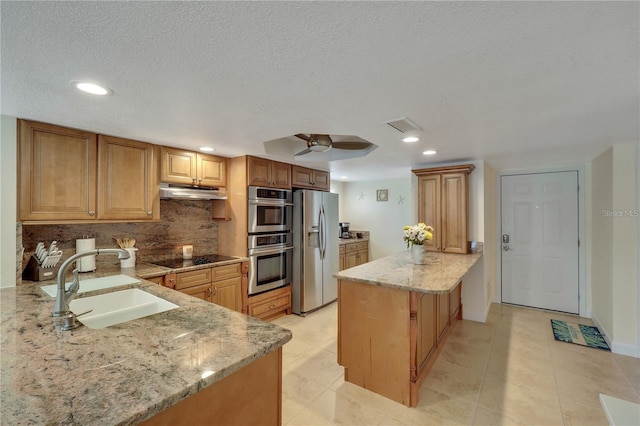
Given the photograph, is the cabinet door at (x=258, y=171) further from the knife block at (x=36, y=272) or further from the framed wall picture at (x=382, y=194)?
the framed wall picture at (x=382, y=194)

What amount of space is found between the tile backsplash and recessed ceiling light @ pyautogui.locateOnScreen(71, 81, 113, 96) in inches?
61.3

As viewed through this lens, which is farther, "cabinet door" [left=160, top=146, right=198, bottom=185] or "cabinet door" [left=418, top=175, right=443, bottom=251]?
"cabinet door" [left=418, top=175, right=443, bottom=251]

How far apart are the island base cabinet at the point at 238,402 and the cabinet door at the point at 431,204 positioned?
3.10m

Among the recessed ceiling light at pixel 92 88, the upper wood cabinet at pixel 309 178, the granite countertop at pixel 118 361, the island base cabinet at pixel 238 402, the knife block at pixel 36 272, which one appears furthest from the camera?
the upper wood cabinet at pixel 309 178

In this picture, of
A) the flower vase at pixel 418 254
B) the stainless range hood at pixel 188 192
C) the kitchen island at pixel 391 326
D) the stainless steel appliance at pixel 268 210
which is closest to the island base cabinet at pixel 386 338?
the kitchen island at pixel 391 326

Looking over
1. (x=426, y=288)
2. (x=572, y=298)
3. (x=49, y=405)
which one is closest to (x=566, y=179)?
(x=572, y=298)

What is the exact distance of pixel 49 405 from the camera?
2.55 feet

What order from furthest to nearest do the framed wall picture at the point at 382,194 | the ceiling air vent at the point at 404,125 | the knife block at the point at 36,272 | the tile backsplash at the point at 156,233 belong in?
the framed wall picture at the point at 382,194 < the tile backsplash at the point at 156,233 < the knife block at the point at 36,272 < the ceiling air vent at the point at 404,125

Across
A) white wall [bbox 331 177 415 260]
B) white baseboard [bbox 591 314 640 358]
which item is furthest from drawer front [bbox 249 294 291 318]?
white baseboard [bbox 591 314 640 358]

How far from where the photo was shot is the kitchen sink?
69.1 inches

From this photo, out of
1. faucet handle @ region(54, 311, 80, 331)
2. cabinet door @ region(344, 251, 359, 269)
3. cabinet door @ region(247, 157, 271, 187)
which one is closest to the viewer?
faucet handle @ region(54, 311, 80, 331)

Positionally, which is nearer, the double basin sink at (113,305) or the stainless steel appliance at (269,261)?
the double basin sink at (113,305)

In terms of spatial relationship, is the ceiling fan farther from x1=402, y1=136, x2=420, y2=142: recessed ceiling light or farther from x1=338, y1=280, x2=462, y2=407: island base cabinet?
x1=338, y1=280, x2=462, y2=407: island base cabinet

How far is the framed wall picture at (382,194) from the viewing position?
5.91m
